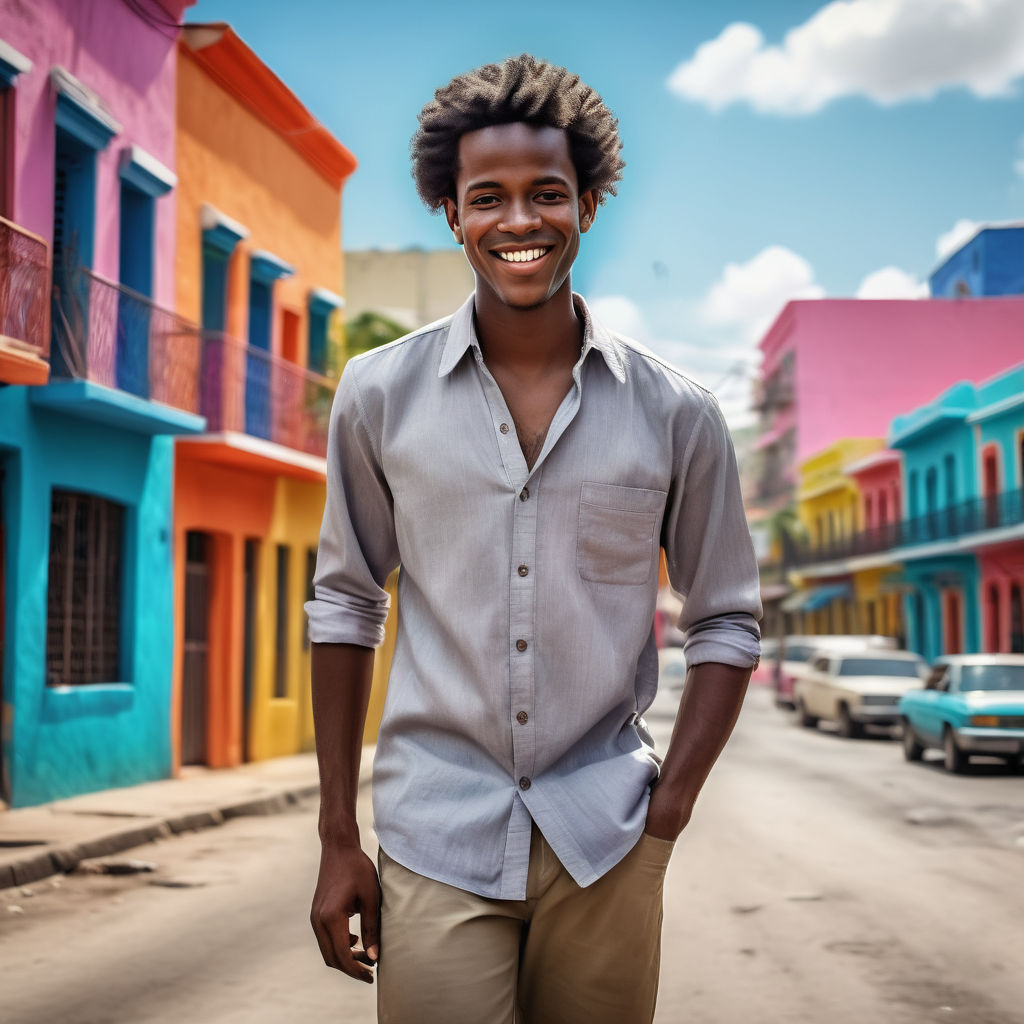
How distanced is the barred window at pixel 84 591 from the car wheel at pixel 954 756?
9.21 m

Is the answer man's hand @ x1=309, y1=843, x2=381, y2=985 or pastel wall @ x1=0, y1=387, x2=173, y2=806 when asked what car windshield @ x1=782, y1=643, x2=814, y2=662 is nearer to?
pastel wall @ x1=0, y1=387, x2=173, y2=806

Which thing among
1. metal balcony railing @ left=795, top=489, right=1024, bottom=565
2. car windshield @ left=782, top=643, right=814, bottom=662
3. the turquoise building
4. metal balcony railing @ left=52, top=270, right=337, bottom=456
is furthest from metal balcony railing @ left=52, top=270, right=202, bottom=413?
the turquoise building

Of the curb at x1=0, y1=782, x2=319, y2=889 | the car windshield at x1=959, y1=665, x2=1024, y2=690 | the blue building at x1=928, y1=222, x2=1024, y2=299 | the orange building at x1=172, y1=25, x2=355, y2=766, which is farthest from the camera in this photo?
the blue building at x1=928, y1=222, x2=1024, y2=299

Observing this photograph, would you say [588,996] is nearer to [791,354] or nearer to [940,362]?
[940,362]

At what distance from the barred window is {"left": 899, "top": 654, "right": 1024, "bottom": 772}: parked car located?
30.3ft

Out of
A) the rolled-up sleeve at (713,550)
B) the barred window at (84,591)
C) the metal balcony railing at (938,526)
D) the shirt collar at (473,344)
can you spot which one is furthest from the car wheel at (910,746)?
the shirt collar at (473,344)

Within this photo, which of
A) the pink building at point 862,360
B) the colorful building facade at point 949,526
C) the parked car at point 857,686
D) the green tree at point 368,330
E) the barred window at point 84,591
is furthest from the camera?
the pink building at point 862,360

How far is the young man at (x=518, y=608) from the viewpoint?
83.6 inches

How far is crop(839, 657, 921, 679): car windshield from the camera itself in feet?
83.8

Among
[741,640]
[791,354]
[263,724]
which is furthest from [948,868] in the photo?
[791,354]

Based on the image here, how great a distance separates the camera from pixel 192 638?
1752cm

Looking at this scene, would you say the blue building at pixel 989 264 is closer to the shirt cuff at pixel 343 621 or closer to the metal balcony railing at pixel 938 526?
the metal balcony railing at pixel 938 526

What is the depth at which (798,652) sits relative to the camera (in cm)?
3562

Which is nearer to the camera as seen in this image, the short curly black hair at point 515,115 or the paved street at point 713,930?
the short curly black hair at point 515,115
